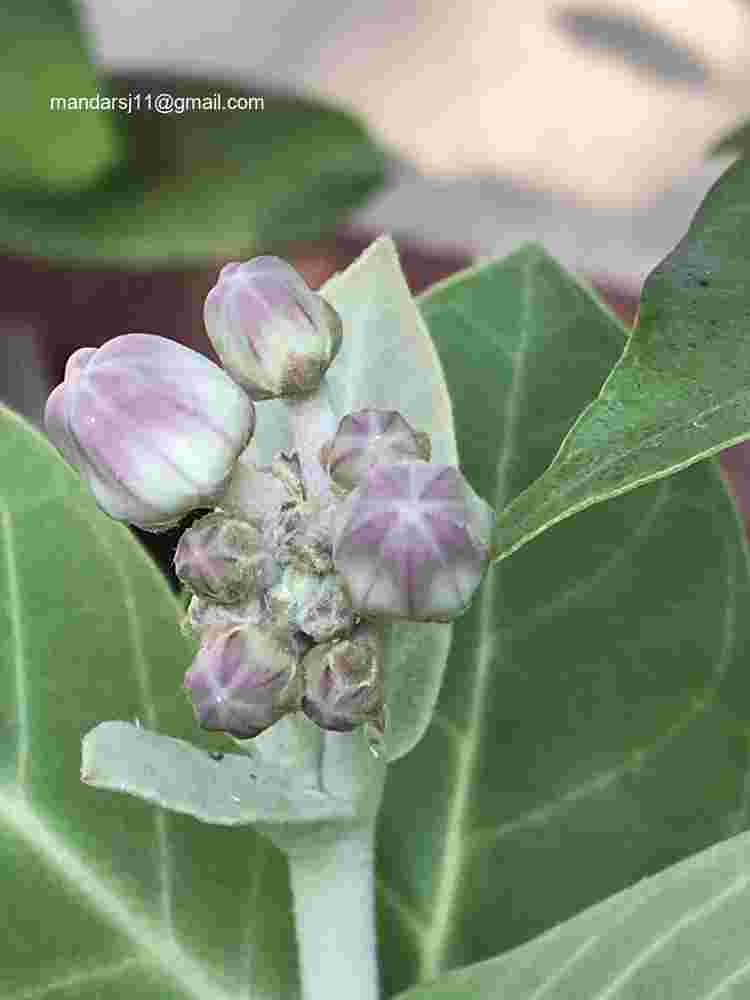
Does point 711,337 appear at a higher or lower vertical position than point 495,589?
higher

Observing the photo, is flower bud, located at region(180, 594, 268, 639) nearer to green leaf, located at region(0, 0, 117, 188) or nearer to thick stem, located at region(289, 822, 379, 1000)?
thick stem, located at region(289, 822, 379, 1000)

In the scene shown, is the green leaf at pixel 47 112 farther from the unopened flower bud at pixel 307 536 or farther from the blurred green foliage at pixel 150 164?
the unopened flower bud at pixel 307 536

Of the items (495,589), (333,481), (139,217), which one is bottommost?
(139,217)

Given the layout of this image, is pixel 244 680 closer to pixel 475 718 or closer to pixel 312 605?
pixel 312 605

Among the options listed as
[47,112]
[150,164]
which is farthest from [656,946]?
[150,164]

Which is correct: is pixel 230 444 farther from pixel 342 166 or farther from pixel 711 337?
pixel 342 166

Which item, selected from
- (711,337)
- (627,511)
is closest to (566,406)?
(627,511)
